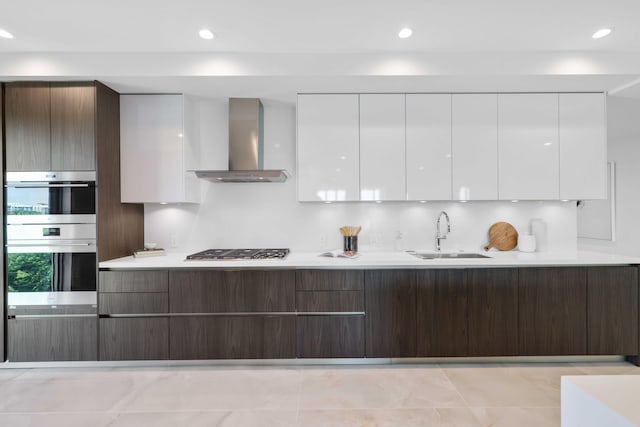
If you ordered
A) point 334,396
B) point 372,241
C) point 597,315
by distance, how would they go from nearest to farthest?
point 334,396
point 597,315
point 372,241

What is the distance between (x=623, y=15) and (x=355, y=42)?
174 centimetres

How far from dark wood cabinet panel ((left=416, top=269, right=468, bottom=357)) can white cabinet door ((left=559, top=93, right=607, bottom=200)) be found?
141 cm

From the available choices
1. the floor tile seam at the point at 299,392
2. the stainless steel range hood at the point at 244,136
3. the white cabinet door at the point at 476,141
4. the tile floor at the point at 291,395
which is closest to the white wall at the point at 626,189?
the white cabinet door at the point at 476,141

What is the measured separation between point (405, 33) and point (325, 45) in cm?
59

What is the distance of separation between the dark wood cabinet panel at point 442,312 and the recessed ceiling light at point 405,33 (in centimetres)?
178

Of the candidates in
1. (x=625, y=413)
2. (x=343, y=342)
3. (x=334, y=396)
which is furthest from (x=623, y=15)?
(x=334, y=396)

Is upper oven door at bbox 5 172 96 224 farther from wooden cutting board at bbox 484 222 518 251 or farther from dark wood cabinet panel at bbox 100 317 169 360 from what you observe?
wooden cutting board at bbox 484 222 518 251

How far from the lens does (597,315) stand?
8.42 ft

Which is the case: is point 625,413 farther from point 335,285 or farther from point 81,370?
point 81,370

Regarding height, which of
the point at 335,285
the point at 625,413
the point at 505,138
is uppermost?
the point at 505,138

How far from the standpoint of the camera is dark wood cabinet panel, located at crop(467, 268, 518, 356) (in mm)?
2561

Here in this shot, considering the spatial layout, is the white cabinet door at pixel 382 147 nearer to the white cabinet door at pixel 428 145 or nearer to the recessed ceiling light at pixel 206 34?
the white cabinet door at pixel 428 145

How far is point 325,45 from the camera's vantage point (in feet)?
7.96

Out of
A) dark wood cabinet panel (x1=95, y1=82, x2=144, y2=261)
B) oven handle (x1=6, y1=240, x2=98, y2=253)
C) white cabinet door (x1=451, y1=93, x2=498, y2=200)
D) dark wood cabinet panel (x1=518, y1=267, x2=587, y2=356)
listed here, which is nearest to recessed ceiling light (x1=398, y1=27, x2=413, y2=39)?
white cabinet door (x1=451, y1=93, x2=498, y2=200)
